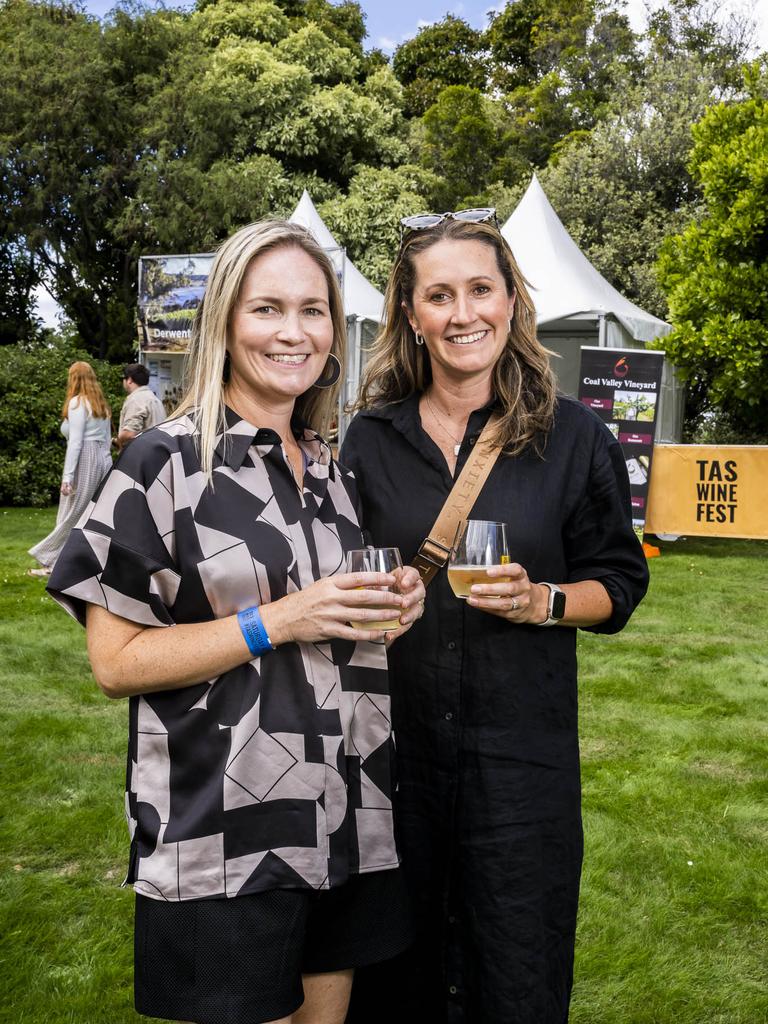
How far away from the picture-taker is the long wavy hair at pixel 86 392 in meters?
10.1

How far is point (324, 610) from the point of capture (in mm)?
1698

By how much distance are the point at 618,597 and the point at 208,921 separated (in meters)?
1.20

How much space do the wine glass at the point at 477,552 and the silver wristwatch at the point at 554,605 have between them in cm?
18

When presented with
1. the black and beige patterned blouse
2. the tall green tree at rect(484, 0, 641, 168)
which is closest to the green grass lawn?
the black and beige patterned blouse

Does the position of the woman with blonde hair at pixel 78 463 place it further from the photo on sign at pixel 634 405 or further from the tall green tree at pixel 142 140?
the tall green tree at pixel 142 140

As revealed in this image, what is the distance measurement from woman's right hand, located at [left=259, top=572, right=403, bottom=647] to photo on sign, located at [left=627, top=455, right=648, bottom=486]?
10.5 metres

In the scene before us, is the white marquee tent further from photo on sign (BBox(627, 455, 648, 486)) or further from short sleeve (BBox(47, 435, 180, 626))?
short sleeve (BBox(47, 435, 180, 626))

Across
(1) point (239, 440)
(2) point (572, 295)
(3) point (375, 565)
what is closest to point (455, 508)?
(3) point (375, 565)

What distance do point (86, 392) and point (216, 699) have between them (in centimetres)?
912

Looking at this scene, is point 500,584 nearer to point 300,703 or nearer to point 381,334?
point 300,703

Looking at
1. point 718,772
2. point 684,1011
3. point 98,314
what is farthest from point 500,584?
point 98,314

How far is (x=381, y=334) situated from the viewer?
267cm

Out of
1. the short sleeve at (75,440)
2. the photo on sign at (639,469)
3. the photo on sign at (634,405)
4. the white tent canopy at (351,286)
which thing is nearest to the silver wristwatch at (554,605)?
the short sleeve at (75,440)

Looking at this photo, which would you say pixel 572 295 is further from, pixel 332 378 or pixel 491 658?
pixel 491 658
